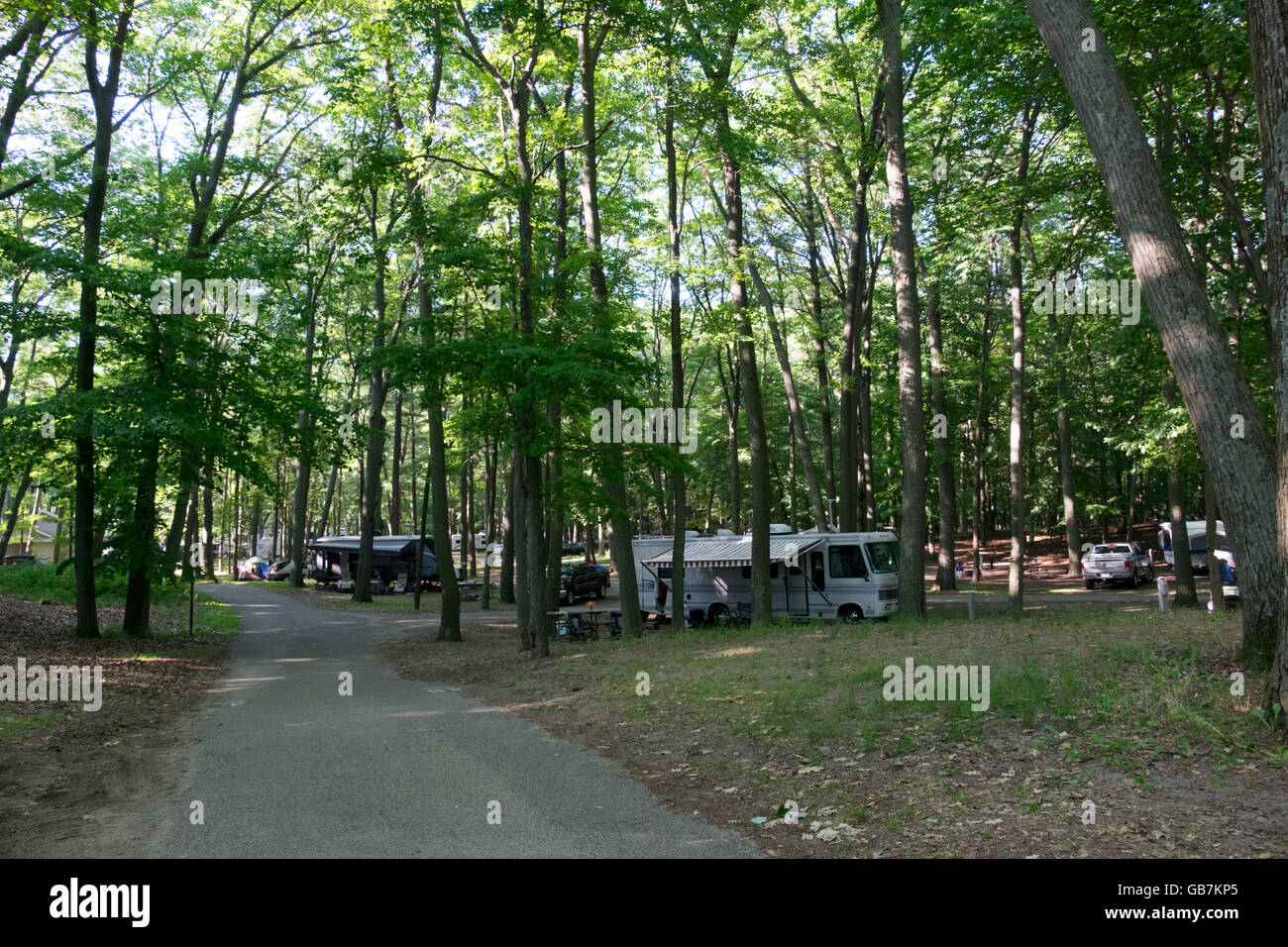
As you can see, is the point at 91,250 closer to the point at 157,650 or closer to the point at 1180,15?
the point at 157,650

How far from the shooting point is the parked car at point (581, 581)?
32.6 metres

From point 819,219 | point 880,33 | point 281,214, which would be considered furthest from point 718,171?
point 281,214

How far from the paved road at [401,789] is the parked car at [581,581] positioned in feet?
67.5

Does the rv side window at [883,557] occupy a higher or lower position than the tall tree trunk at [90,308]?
lower

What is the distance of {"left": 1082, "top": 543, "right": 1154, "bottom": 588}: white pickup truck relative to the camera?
99.6ft

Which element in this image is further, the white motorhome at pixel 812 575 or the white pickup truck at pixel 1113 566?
the white pickup truck at pixel 1113 566

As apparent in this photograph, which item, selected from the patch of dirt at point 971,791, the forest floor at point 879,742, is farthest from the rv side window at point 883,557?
the patch of dirt at point 971,791

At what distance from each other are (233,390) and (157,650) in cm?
525

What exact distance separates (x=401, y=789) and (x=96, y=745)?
4.37m

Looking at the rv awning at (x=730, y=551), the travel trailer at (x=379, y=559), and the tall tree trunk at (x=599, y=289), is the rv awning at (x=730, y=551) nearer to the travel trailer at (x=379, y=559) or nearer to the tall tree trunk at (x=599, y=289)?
the tall tree trunk at (x=599, y=289)

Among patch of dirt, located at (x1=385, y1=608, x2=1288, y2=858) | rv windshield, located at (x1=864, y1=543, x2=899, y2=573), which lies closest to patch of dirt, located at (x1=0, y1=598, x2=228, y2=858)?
patch of dirt, located at (x1=385, y1=608, x2=1288, y2=858)

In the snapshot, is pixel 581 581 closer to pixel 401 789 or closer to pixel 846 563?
pixel 846 563

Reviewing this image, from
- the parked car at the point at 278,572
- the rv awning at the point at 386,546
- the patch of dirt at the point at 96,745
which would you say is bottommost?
the parked car at the point at 278,572

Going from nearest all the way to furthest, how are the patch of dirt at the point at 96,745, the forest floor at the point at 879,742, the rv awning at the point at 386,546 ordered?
1. the forest floor at the point at 879,742
2. the patch of dirt at the point at 96,745
3. the rv awning at the point at 386,546
